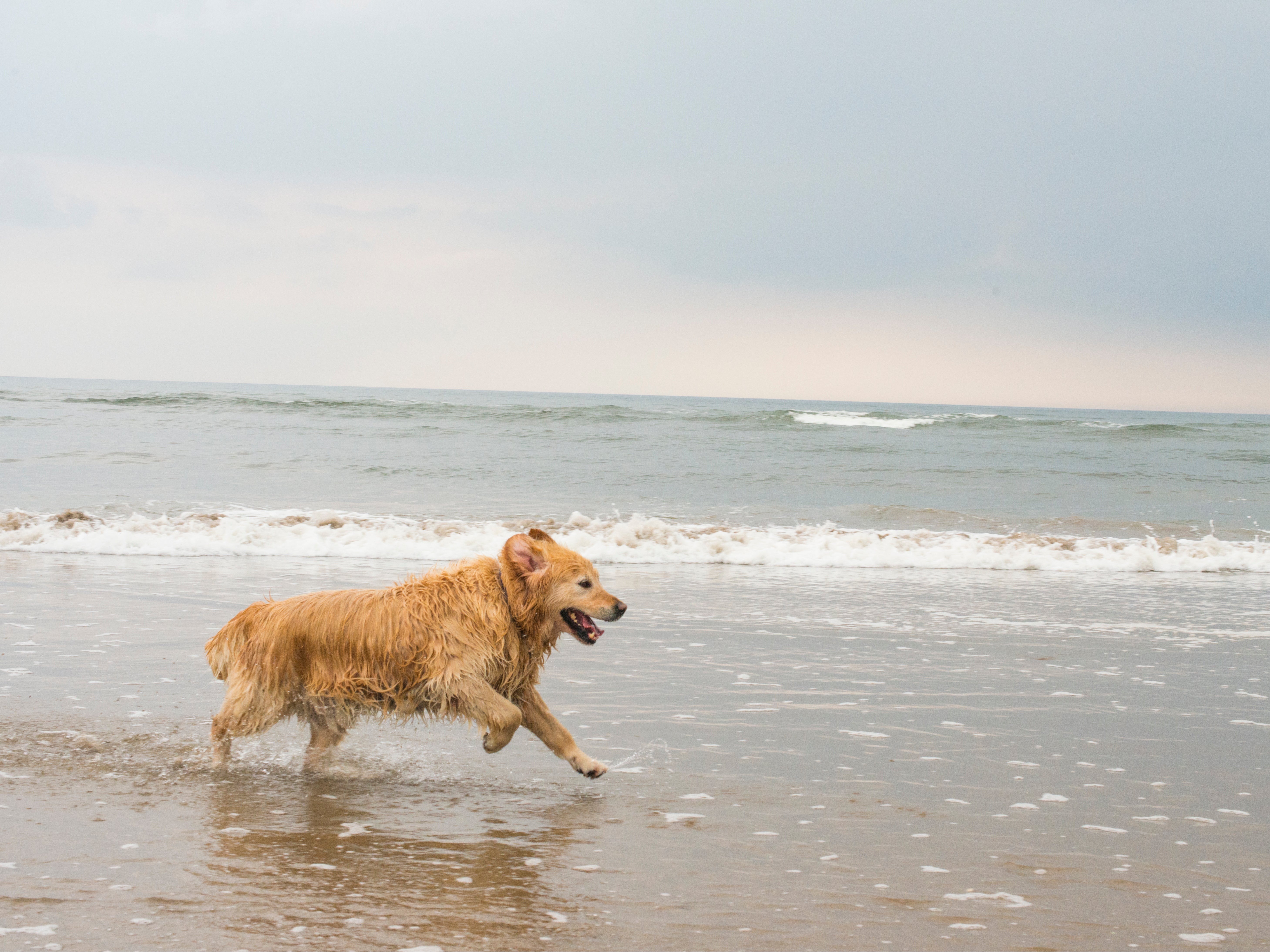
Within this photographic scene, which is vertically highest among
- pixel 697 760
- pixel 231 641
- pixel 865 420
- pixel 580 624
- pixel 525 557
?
pixel 865 420

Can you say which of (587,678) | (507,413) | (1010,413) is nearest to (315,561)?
(587,678)

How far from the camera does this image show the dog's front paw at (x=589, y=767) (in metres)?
4.65

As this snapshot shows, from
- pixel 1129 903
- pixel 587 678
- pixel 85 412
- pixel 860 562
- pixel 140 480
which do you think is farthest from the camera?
pixel 85 412

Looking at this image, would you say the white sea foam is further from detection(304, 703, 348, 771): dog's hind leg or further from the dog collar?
detection(304, 703, 348, 771): dog's hind leg

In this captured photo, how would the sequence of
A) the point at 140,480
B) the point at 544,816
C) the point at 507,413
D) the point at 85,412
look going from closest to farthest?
A: the point at 544,816 → the point at 140,480 → the point at 85,412 → the point at 507,413

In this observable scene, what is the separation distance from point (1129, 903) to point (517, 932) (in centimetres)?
206

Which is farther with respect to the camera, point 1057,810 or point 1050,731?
point 1050,731

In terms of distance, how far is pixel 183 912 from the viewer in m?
3.20

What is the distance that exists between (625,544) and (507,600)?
9.56 m

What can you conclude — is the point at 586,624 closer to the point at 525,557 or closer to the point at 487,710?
the point at 525,557

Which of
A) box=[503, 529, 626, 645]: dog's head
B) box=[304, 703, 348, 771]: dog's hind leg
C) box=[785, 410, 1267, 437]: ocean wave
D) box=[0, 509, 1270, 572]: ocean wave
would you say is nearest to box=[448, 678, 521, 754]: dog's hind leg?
box=[503, 529, 626, 645]: dog's head

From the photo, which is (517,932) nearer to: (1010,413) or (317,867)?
(317,867)

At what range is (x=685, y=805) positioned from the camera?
4434mm

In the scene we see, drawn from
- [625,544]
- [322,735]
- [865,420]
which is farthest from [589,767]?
[865,420]
